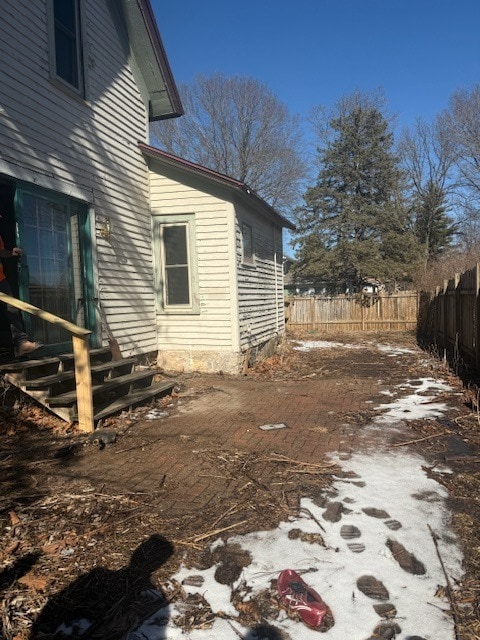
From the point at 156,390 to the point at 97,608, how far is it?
4.58m

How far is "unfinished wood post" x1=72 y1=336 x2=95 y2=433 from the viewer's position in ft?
16.8

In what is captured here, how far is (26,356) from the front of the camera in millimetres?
5859

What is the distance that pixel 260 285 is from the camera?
11758mm

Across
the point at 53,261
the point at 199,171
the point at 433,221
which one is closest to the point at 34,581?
the point at 53,261

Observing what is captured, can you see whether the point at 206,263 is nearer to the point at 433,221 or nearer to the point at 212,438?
the point at 212,438

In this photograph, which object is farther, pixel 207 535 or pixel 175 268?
pixel 175 268

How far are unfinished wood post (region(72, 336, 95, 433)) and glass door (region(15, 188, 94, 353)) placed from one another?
1454 mm

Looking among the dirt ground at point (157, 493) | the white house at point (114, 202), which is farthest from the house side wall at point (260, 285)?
the dirt ground at point (157, 493)

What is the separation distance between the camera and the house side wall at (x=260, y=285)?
980cm

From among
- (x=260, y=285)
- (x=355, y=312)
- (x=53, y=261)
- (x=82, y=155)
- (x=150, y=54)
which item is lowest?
(x=355, y=312)

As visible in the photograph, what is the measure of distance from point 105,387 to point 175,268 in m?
4.11

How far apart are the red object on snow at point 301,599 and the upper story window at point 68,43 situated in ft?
23.9

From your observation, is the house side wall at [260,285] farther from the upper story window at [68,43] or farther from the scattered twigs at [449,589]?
the scattered twigs at [449,589]

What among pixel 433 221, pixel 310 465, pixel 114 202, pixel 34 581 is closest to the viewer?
pixel 34 581
